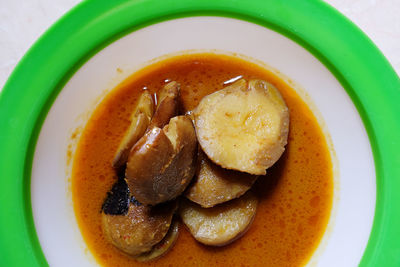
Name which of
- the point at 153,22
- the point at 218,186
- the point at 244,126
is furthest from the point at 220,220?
the point at 153,22

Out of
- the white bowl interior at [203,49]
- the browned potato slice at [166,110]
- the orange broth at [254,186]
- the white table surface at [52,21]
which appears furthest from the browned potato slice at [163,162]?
the white table surface at [52,21]

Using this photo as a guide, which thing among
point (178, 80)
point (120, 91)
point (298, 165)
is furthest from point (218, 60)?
point (298, 165)

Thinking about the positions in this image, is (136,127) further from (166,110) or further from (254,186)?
(254,186)

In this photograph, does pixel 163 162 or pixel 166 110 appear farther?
pixel 166 110

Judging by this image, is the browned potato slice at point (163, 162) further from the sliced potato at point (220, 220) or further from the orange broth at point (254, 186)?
the orange broth at point (254, 186)

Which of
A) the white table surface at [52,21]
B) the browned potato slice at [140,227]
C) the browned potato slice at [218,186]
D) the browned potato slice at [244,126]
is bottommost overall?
the browned potato slice at [140,227]
